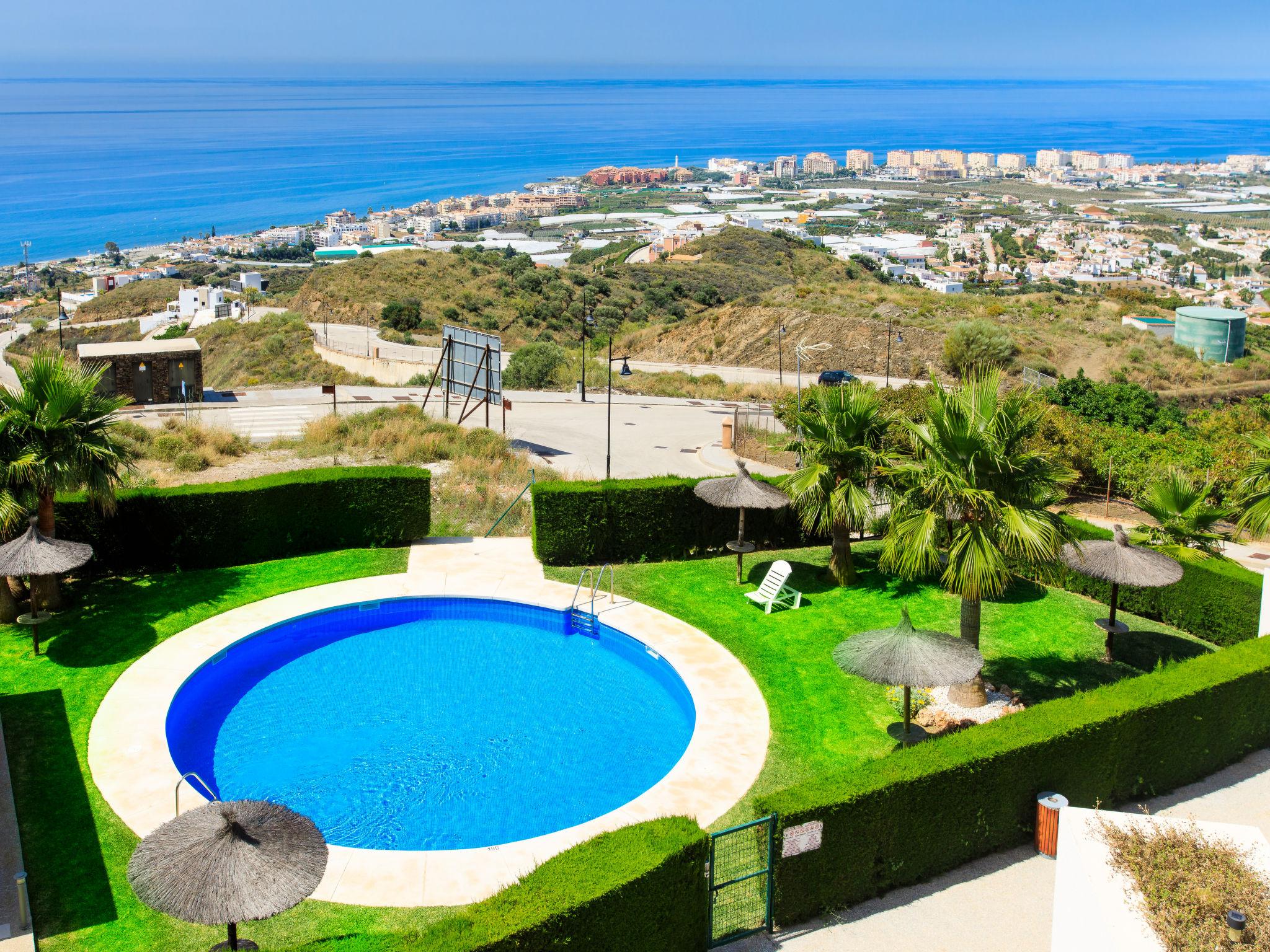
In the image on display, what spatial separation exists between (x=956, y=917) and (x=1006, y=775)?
1492 mm

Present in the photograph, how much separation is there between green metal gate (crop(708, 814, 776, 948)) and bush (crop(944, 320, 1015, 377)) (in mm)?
38314

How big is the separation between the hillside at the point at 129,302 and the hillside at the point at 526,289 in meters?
26.2

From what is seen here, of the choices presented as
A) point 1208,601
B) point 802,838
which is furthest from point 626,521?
point 802,838

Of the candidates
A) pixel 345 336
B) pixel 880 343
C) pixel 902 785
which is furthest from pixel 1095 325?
pixel 902 785

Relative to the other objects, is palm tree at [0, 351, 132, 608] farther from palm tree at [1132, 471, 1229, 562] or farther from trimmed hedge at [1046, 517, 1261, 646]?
palm tree at [1132, 471, 1229, 562]

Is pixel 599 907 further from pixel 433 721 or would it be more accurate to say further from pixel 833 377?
pixel 833 377

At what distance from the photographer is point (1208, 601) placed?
15.9 metres

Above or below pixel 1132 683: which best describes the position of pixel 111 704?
below

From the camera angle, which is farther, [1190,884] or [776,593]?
[776,593]

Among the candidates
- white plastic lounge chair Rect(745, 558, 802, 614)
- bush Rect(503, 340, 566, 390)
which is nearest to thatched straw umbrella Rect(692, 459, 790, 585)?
white plastic lounge chair Rect(745, 558, 802, 614)

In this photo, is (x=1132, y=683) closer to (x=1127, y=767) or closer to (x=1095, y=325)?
(x=1127, y=767)

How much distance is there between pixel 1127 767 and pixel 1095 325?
157 feet

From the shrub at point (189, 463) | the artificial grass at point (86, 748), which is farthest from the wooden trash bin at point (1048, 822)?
the shrub at point (189, 463)

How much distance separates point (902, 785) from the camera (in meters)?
9.81
